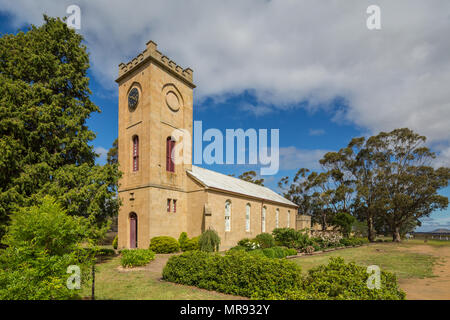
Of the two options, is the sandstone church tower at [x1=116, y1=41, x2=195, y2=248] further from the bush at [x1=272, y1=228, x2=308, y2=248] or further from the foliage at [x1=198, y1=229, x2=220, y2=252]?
the bush at [x1=272, y1=228, x2=308, y2=248]

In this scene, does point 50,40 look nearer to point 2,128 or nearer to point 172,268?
point 2,128

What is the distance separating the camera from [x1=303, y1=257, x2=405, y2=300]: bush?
5.61 meters

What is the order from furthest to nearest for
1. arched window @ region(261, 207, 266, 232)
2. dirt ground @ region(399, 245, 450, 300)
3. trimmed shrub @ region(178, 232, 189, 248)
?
arched window @ region(261, 207, 266, 232) < trimmed shrub @ region(178, 232, 189, 248) < dirt ground @ region(399, 245, 450, 300)

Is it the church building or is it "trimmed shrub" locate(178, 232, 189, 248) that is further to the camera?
"trimmed shrub" locate(178, 232, 189, 248)

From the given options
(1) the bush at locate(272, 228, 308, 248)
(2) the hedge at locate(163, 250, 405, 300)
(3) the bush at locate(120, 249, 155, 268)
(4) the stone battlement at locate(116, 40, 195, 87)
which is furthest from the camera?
(1) the bush at locate(272, 228, 308, 248)

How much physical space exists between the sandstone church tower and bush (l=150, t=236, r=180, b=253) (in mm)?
701

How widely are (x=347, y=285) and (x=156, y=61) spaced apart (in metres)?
21.8

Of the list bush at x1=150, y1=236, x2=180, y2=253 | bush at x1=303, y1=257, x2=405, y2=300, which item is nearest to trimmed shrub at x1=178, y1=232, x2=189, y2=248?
bush at x1=150, y1=236, x2=180, y2=253

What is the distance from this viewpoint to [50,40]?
1531cm

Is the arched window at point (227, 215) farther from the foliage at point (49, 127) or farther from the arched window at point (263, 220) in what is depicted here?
the foliage at point (49, 127)

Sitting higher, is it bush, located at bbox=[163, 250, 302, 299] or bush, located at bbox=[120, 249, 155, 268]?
bush, located at bbox=[163, 250, 302, 299]

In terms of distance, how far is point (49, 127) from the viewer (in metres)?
13.9

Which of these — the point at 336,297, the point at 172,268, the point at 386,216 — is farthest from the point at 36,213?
the point at 386,216

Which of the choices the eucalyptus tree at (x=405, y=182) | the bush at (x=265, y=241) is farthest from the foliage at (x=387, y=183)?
the bush at (x=265, y=241)
